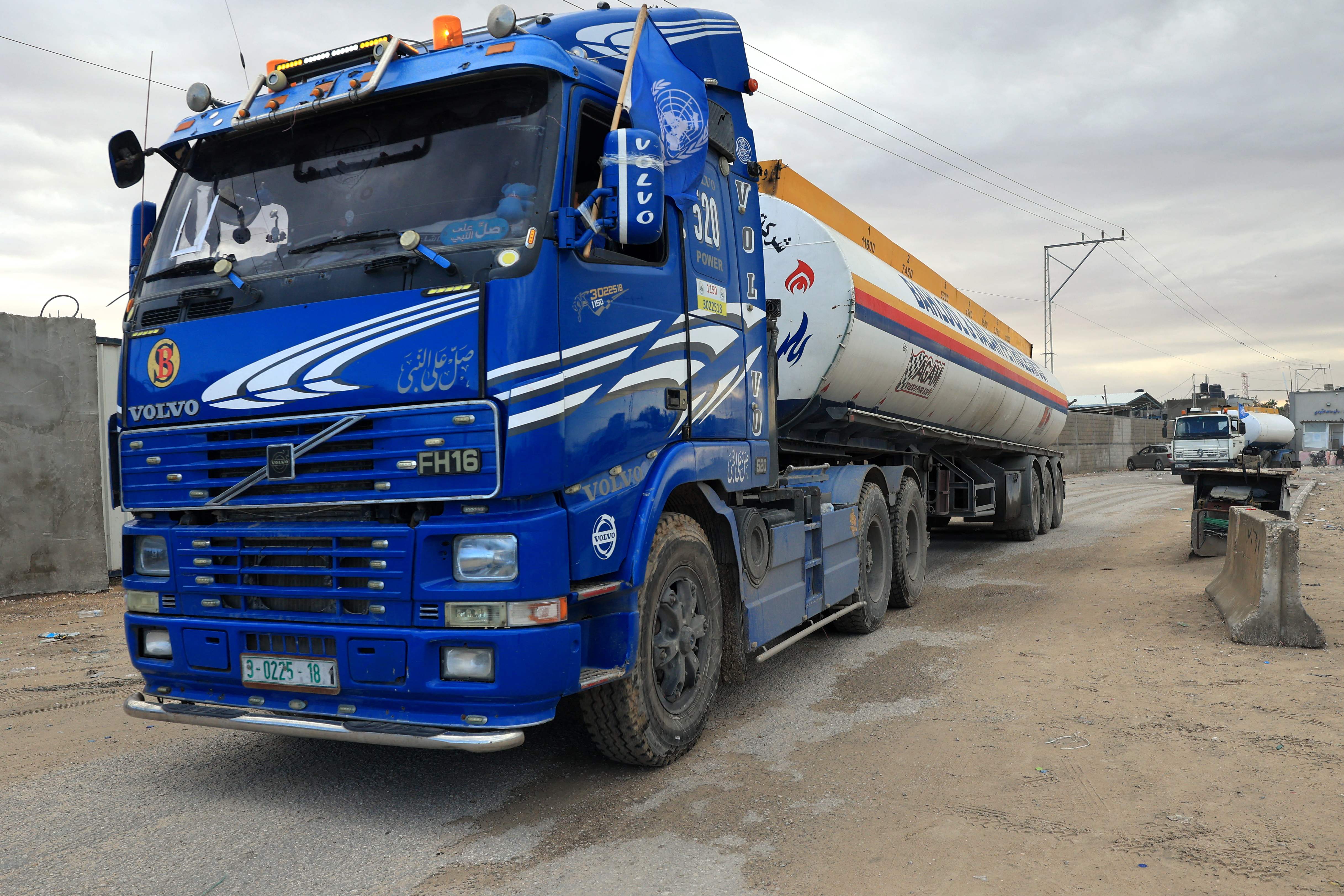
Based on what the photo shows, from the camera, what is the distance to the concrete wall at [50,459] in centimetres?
898

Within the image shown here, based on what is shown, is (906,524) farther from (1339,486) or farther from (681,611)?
(1339,486)

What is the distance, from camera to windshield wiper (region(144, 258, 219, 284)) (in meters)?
4.14

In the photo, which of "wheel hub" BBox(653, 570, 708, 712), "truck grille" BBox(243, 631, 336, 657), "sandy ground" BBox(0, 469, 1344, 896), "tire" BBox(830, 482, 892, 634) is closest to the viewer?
"sandy ground" BBox(0, 469, 1344, 896)

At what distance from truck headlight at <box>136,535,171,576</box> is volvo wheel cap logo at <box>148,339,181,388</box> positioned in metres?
0.69

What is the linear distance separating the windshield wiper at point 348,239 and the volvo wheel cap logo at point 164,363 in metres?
0.67

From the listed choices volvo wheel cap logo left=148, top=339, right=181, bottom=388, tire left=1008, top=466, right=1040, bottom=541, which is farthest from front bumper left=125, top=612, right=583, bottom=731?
tire left=1008, top=466, right=1040, bottom=541

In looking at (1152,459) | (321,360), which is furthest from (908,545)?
(1152,459)

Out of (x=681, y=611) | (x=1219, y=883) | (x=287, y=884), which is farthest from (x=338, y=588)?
(x=1219, y=883)

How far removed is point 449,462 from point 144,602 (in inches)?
70.8

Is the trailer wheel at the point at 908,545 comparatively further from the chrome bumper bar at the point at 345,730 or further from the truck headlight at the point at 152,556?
the truck headlight at the point at 152,556

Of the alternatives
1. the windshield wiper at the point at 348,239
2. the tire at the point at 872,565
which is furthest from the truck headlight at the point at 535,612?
the tire at the point at 872,565

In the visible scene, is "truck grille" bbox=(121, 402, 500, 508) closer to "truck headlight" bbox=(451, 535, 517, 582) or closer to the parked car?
"truck headlight" bbox=(451, 535, 517, 582)

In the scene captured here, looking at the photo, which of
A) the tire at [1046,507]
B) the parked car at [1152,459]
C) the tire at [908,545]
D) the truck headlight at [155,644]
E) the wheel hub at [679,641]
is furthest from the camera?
the parked car at [1152,459]

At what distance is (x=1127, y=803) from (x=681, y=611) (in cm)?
212
